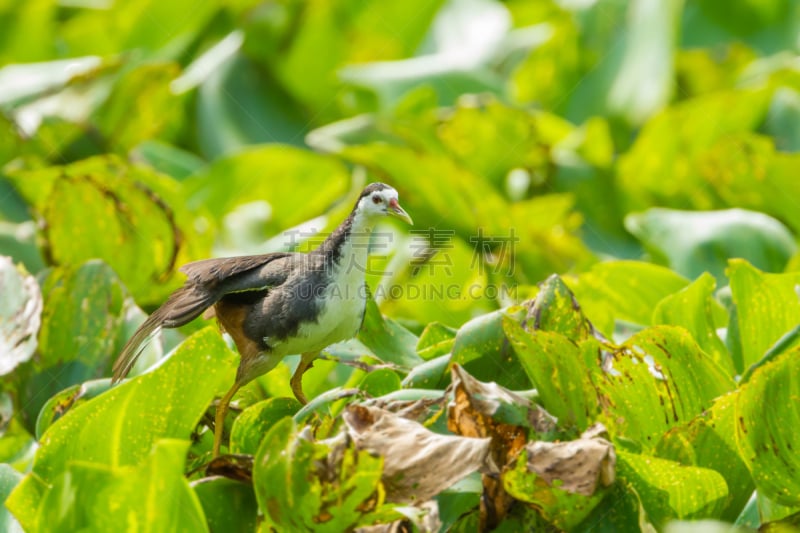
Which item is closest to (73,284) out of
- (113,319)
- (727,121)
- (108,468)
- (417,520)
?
(113,319)

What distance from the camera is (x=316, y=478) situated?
1343 mm

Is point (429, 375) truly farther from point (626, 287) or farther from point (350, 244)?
point (626, 287)

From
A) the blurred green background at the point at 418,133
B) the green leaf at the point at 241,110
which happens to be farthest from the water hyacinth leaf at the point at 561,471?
the green leaf at the point at 241,110

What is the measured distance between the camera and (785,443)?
145cm

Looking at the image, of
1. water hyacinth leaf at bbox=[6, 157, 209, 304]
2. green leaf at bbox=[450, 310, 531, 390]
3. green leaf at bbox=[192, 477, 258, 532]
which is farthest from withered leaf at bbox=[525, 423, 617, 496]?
water hyacinth leaf at bbox=[6, 157, 209, 304]

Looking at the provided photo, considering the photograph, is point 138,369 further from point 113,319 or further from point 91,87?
point 91,87

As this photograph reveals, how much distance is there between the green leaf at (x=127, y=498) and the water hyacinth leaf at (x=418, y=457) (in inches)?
8.6

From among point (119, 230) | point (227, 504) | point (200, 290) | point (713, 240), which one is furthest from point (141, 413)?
point (713, 240)

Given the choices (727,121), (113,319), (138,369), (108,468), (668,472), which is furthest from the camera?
(727,121)

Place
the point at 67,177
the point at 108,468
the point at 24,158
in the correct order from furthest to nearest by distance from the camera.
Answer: the point at 24,158 → the point at 67,177 → the point at 108,468

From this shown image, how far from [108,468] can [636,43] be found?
7.82ft

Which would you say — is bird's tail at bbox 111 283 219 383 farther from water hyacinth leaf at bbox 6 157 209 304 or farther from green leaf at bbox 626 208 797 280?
green leaf at bbox 626 208 797 280

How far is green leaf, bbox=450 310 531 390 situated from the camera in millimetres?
1671

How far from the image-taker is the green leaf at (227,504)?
146cm
